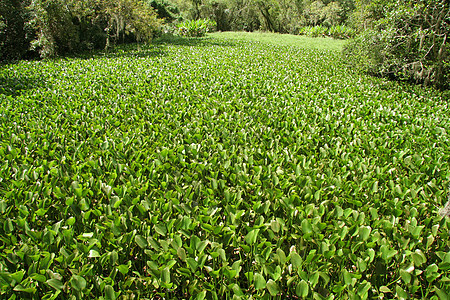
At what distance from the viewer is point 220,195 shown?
290 cm

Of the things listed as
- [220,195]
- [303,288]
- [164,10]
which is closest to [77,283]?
[303,288]

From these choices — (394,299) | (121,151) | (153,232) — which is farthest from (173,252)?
(121,151)

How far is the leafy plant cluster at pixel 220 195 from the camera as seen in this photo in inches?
75.3

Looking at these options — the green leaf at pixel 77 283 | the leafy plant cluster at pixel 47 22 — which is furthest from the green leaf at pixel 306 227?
the leafy plant cluster at pixel 47 22

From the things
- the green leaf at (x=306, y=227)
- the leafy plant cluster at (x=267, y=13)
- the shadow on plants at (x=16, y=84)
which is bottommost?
the green leaf at (x=306, y=227)

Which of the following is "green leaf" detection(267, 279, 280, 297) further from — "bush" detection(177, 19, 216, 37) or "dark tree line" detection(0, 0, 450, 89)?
"bush" detection(177, 19, 216, 37)

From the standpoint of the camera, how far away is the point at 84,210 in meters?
2.52

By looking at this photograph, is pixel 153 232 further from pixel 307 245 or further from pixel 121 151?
pixel 121 151

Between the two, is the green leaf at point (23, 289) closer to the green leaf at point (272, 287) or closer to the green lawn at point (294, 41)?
the green leaf at point (272, 287)

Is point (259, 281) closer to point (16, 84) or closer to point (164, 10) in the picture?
point (16, 84)

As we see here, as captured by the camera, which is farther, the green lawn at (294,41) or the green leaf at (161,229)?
the green lawn at (294,41)

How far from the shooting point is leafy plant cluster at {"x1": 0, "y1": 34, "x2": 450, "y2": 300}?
6.27ft

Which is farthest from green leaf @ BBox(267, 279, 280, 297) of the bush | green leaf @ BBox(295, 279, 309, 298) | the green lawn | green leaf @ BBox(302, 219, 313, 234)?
the bush

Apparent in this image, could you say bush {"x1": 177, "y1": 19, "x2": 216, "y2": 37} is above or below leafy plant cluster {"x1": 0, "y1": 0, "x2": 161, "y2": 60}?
above
